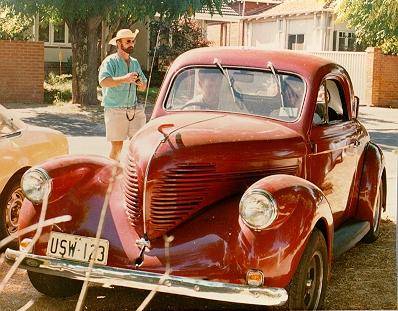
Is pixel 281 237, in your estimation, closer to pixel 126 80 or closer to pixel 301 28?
pixel 126 80

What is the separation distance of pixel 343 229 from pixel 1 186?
271cm

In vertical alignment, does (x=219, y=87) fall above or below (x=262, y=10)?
below

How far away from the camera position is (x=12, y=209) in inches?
233

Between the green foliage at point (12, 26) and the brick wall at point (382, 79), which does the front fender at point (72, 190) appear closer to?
the green foliage at point (12, 26)

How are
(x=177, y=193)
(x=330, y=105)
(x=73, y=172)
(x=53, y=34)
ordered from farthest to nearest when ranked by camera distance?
1. (x=53, y=34)
2. (x=330, y=105)
3. (x=73, y=172)
4. (x=177, y=193)

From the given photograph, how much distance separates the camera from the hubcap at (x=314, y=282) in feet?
14.3

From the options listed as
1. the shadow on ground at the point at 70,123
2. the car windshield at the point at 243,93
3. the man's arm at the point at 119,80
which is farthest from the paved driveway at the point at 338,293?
the shadow on ground at the point at 70,123

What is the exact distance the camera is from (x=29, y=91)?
20.2 meters

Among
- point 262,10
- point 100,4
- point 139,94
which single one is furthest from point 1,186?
point 262,10

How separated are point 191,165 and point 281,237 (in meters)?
0.72

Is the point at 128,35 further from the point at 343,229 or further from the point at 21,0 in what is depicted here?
the point at 21,0

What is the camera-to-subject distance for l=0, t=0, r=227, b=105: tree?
16.9 meters

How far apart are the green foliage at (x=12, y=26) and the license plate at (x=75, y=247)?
17.4 m

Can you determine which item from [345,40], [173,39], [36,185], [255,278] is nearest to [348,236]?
[255,278]
